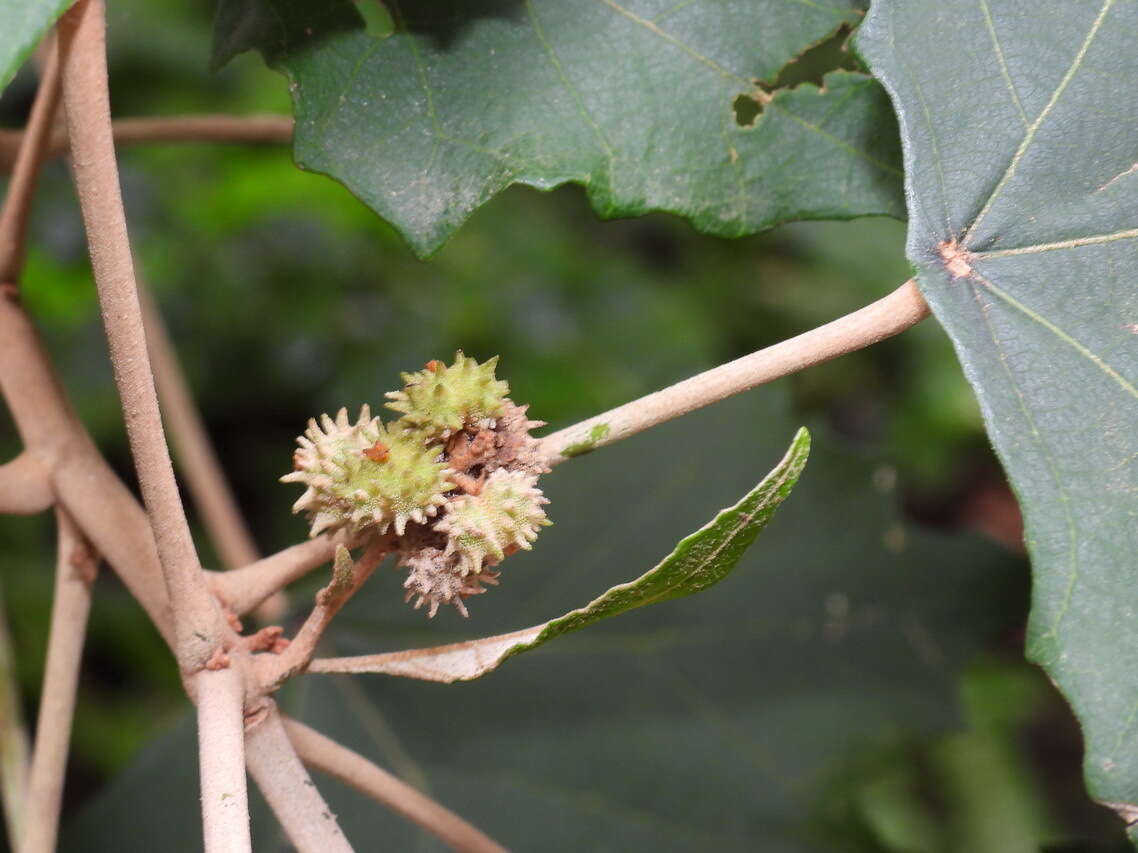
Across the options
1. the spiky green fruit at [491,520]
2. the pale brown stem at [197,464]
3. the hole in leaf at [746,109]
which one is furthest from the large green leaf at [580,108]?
the pale brown stem at [197,464]

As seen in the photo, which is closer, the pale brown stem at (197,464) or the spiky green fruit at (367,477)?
the spiky green fruit at (367,477)

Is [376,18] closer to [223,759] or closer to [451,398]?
[451,398]

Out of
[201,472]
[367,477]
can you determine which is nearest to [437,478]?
[367,477]

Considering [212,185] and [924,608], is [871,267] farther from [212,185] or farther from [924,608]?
[212,185]

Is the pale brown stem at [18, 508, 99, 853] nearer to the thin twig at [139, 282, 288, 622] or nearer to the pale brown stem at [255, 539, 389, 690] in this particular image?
the pale brown stem at [255, 539, 389, 690]

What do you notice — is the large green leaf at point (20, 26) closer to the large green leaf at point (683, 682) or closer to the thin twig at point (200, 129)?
the thin twig at point (200, 129)

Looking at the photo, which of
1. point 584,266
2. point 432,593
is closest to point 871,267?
point 584,266
